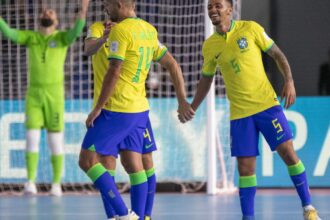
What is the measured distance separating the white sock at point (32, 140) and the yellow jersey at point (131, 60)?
4.19 meters

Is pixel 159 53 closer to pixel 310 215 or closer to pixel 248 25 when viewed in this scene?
pixel 248 25

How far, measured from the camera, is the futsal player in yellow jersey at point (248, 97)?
258 inches

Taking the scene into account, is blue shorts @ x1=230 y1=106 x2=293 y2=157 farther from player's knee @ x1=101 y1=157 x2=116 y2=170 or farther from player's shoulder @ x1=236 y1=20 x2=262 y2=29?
player's knee @ x1=101 y1=157 x2=116 y2=170

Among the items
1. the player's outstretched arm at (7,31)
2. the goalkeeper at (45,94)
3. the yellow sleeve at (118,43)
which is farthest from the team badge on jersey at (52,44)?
the yellow sleeve at (118,43)

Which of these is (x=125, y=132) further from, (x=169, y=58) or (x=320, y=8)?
(x=320, y=8)

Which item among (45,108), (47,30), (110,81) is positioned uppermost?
(110,81)

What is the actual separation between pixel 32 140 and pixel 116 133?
438cm

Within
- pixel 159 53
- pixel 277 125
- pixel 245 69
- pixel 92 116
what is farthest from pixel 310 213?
pixel 92 116

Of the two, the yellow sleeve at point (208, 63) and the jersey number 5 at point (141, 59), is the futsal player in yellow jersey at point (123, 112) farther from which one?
the yellow sleeve at point (208, 63)

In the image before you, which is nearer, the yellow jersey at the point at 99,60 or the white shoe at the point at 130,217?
the white shoe at the point at 130,217

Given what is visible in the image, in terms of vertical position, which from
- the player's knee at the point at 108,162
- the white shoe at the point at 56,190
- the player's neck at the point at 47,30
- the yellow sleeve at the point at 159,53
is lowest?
the white shoe at the point at 56,190

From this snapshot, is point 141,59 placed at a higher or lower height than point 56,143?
higher

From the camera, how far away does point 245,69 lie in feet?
21.6

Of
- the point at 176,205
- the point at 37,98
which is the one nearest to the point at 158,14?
the point at 37,98
